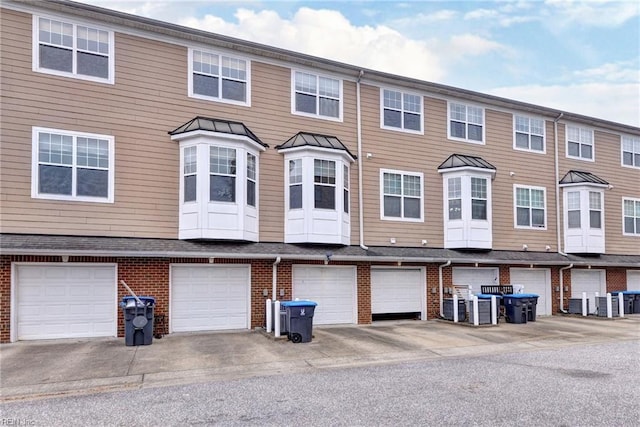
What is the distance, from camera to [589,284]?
61.1 ft

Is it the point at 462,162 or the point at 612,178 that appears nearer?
the point at 462,162

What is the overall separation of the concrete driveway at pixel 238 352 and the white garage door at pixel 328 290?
1.95ft

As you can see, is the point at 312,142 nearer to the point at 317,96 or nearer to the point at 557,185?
the point at 317,96

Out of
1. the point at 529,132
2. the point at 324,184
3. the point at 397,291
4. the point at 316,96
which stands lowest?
the point at 397,291

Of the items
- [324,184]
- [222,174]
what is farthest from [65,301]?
[324,184]

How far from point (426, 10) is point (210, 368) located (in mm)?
12858

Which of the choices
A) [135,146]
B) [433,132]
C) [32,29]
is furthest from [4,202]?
[433,132]

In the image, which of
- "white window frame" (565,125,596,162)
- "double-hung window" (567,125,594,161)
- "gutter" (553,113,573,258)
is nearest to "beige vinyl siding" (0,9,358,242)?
"gutter" (553,113,573,258)

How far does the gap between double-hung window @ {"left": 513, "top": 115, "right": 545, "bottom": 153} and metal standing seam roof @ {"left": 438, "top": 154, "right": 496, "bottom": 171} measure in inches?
95.1

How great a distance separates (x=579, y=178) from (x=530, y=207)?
2621 millimetres

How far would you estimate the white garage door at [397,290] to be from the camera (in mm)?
14773

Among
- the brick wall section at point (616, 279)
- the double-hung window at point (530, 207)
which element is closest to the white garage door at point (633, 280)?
the brick wall section at point (616, 279)

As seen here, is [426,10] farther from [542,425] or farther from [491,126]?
[542,425]

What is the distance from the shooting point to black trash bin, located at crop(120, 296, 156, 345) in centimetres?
1023
